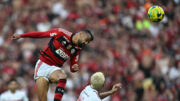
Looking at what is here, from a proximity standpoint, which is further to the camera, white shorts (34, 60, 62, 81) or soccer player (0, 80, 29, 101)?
soccer player (0, 80, 29, 101)

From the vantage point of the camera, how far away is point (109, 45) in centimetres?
1627

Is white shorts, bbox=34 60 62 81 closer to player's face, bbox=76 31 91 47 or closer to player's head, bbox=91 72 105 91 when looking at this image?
player's face, bbox=76 31 91 47

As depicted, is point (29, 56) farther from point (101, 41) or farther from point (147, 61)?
point (147, 61)

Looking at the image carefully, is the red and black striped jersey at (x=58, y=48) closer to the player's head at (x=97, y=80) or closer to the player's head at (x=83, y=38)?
the player's head at (x=83, y=38)

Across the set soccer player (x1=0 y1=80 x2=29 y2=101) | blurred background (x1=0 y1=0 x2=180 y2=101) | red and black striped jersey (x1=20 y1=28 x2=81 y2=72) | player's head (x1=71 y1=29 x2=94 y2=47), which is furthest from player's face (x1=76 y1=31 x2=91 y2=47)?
blurred background (x1=0 y1=0 x2=180 y2=101)

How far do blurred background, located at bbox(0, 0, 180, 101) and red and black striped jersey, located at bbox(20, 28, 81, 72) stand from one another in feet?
14.7

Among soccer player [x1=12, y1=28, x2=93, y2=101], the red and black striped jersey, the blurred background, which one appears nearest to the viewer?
soccer player [x1=12, y1=28, x2=93, y2=101]

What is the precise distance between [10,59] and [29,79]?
5.64 ft

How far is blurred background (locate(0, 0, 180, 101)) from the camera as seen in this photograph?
47.4 feet

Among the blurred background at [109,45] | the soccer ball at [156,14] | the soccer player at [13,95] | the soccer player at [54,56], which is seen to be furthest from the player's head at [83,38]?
the blurred background at [109,45]

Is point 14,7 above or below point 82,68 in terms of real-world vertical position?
above

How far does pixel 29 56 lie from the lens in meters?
16.2

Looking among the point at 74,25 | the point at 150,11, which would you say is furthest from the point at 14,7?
the point at 150,11

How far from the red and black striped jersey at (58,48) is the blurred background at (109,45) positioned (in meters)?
4.48
